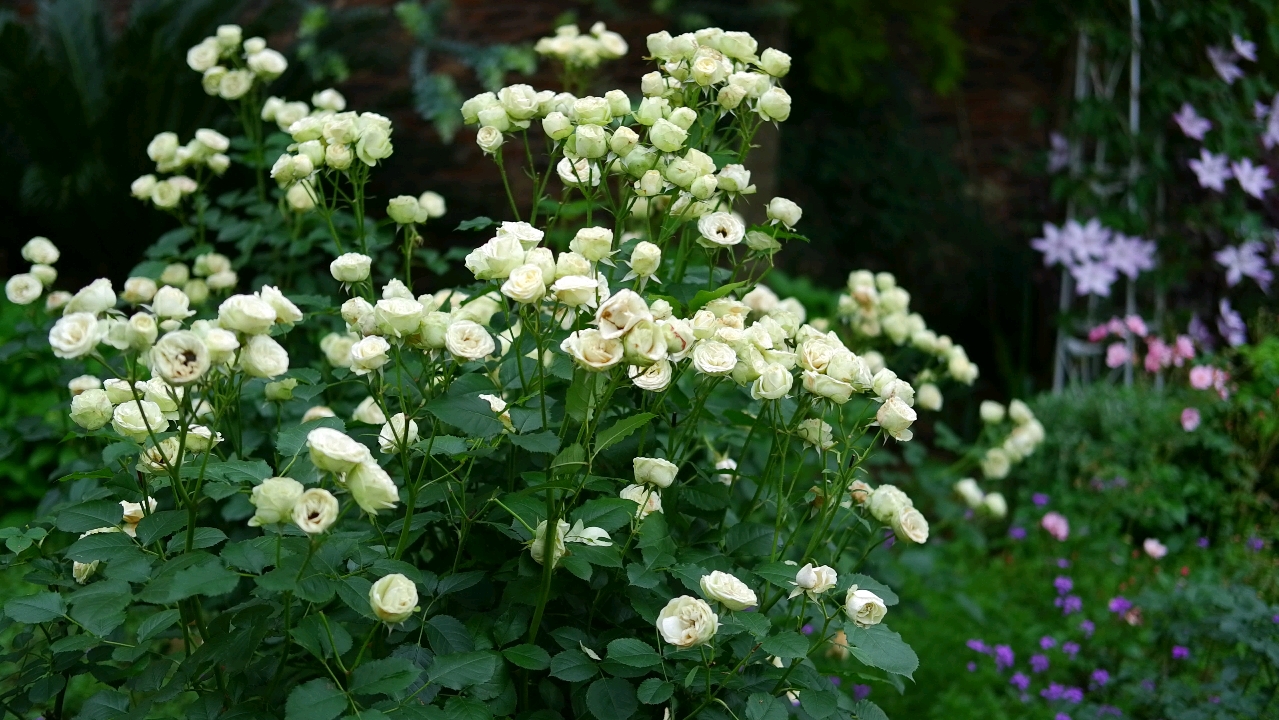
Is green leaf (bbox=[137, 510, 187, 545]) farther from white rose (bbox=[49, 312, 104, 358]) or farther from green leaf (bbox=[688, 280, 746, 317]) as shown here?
green leaf (bbox=[688, 280, 746, 317])

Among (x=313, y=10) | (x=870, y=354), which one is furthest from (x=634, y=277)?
(x=313, y=10)

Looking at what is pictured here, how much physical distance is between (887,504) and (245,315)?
2.75 feet

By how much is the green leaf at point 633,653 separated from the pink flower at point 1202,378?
2817mm

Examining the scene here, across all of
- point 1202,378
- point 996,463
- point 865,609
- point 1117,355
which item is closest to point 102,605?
point 865,609

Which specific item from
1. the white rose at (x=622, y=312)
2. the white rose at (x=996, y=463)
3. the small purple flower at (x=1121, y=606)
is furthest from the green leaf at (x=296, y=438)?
the small purple flower at (x=1121, y=606)

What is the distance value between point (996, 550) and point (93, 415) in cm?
290

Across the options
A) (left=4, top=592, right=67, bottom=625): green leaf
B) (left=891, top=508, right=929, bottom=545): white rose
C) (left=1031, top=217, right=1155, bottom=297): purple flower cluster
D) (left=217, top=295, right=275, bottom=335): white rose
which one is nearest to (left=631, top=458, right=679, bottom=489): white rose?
(left=891, top=508, right=929, bottom=545): white rose

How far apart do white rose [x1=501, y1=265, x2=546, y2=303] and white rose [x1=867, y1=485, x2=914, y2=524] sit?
0.58 meters

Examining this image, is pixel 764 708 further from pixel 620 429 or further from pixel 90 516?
pixel 90 516

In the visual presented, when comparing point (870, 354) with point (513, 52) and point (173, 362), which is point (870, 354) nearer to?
point (173, 362)

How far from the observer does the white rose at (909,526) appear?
1.44 metres

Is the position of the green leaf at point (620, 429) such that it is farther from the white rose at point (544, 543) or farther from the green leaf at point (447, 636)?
the green leaf at point (447, 636)

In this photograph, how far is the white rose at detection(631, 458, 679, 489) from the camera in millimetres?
1291

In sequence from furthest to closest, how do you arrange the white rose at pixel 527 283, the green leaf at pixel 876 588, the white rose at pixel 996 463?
1. the white rose at pixel 996 463
2. the green leaf at pixel 876 588
3. the white rose at pixel 527 283
